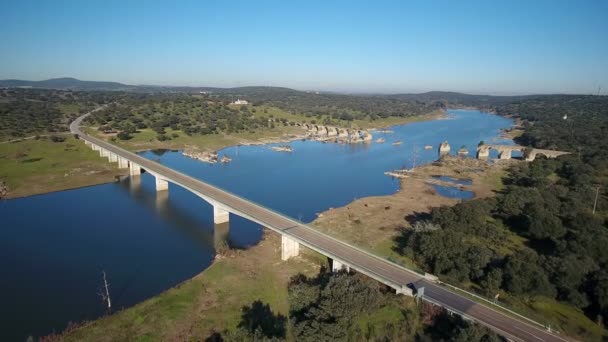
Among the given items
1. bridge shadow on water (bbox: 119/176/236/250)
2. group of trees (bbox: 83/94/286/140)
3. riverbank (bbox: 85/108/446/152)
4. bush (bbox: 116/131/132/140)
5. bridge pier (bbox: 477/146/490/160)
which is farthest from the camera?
group of trees (bbox: 83/94/286/140)

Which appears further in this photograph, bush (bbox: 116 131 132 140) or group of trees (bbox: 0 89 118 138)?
group of trees (bbox: 0 89 118 138)

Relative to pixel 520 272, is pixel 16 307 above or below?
below

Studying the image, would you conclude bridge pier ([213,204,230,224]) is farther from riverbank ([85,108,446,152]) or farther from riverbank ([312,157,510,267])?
riverbank ([85,108,446,152])

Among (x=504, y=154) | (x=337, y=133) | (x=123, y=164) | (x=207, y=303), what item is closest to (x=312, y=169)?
(x=123, y=164)

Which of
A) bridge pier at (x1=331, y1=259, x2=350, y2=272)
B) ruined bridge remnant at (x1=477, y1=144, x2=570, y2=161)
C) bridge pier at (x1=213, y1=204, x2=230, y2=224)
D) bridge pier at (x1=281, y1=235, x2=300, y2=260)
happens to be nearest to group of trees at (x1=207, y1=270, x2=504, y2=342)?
bridge pier at (x1=331, y1=259, x2=350, y2=272)

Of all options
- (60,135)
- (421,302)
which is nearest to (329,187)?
(421,302)

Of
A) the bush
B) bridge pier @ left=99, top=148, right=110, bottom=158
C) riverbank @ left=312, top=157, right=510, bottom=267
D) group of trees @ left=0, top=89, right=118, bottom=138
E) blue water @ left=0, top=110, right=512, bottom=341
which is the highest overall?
group of trees @ left=0, top=89, right=118, bottom=138

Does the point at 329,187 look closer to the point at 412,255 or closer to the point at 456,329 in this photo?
the point at 412,255
